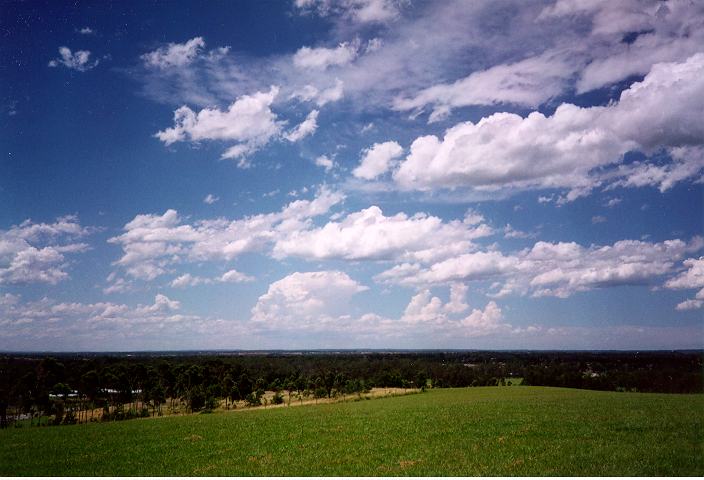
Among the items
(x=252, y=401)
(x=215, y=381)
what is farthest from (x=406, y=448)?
(x=215, y=381)

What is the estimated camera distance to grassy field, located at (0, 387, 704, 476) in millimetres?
19875

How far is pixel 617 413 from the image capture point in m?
34.4

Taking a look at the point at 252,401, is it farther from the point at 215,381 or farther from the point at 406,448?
the point at 406,448

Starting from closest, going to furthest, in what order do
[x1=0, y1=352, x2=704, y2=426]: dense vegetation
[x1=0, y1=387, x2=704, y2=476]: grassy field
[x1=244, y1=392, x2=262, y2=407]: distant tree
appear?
[x1=0, y1=387, x2=704, y2=476]: grassy field < [x1=0, y1=352, x2=704, y2=426]: dense vegetation < [x1=244, y1=392, x2=262, y2=407]: distant tree

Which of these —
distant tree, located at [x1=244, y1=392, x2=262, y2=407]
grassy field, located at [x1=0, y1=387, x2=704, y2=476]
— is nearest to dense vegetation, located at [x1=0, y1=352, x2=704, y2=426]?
distant tree, located at [x1=244, y1=392, x2=262, y2=407]

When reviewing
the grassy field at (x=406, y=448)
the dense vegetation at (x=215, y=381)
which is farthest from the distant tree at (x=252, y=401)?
the grassy field at (x=406, y=448)

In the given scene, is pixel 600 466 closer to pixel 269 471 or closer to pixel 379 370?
pixel 269 471

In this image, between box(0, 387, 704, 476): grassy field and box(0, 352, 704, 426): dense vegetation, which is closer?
box(0, 387, 704, 476): grassy field

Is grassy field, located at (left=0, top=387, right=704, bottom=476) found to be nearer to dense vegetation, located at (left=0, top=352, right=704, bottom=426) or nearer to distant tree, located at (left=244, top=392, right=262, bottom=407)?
dense vegetation, located at (left=0, top=352, right=704, bottom=426)

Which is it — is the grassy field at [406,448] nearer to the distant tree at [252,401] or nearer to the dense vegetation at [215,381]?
the dense vegetation at [215,381]

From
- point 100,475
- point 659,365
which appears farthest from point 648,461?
point 659,365

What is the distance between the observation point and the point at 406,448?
24000 millimetres

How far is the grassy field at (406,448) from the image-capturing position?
19875 mm

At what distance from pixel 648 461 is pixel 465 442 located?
850cm
